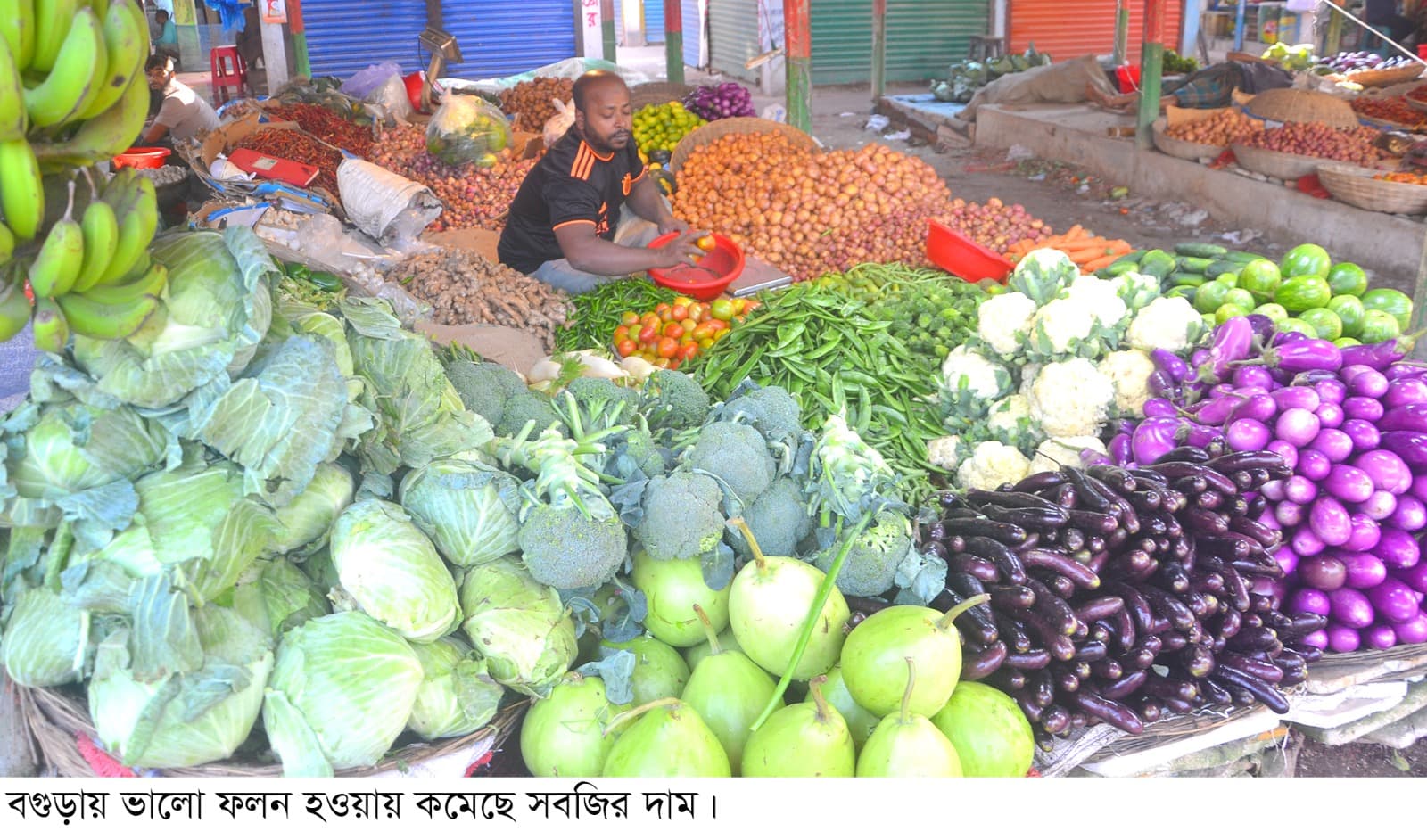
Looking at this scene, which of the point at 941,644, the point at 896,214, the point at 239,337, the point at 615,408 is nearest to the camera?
the point at 239,337

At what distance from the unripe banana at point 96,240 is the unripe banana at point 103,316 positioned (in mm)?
46

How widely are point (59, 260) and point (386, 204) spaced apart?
4.41 metres

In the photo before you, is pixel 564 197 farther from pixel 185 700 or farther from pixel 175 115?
pixel 175 115

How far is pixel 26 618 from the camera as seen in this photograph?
1726 mm

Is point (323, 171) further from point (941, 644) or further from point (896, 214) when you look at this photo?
point (941, 644)

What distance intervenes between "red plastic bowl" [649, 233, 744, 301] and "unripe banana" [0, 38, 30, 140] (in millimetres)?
3057

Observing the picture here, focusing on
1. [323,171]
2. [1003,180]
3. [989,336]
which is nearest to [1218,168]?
[1003,180]

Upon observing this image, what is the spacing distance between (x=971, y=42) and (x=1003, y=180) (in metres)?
5.49

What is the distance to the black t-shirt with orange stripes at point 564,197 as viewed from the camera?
14.9 ft

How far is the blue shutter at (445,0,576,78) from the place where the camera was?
38.3 ft

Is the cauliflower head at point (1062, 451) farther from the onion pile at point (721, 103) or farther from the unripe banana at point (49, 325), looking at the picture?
the onion pile at point (721, 103)

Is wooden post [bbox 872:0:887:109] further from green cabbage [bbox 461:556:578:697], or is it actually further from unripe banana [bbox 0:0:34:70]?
unripe banana [bbox 0:0:34:70]

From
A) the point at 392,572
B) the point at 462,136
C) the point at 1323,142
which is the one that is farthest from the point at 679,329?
the point at 1323,142

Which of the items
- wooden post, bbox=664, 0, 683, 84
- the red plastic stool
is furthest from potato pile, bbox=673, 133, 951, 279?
the red plastic stool
